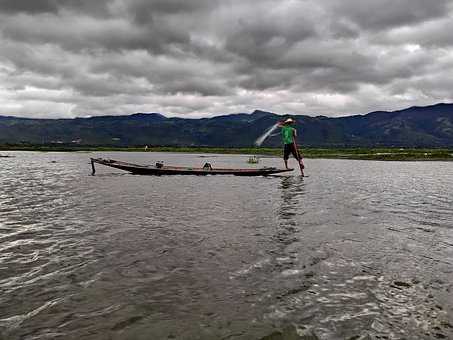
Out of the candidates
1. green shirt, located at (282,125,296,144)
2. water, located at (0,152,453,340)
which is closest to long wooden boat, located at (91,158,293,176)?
green shirt, located at (282,125,296,144)

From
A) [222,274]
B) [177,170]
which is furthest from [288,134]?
[222,274]

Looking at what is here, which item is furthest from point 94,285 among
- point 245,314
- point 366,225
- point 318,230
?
point 366,225

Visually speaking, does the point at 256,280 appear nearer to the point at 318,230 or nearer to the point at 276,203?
the point at 318,230

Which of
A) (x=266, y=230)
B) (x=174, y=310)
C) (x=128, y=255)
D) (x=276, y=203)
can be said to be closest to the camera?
(x=174, y=310)

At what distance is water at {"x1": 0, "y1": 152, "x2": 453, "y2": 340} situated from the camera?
6898 mm

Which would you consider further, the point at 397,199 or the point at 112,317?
the point at 397,199

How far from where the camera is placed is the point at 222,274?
9.73m

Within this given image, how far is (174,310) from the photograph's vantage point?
7.52 meters

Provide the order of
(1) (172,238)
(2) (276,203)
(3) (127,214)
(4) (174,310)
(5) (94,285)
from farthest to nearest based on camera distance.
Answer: (2) (276,203) → (3) (127,214) → (1) (172,238) → (5) (94,285) → (4) (174,310)

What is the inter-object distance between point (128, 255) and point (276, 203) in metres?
13.4

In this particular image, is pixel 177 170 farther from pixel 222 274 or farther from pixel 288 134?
pixel 222 274

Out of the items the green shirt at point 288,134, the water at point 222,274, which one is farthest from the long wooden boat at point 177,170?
the water at point 222,274

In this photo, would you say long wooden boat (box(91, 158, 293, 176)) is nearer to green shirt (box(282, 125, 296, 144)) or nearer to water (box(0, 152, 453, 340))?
green shirt (box(282, 125, 296, 144))

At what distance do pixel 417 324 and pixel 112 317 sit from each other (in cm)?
581
